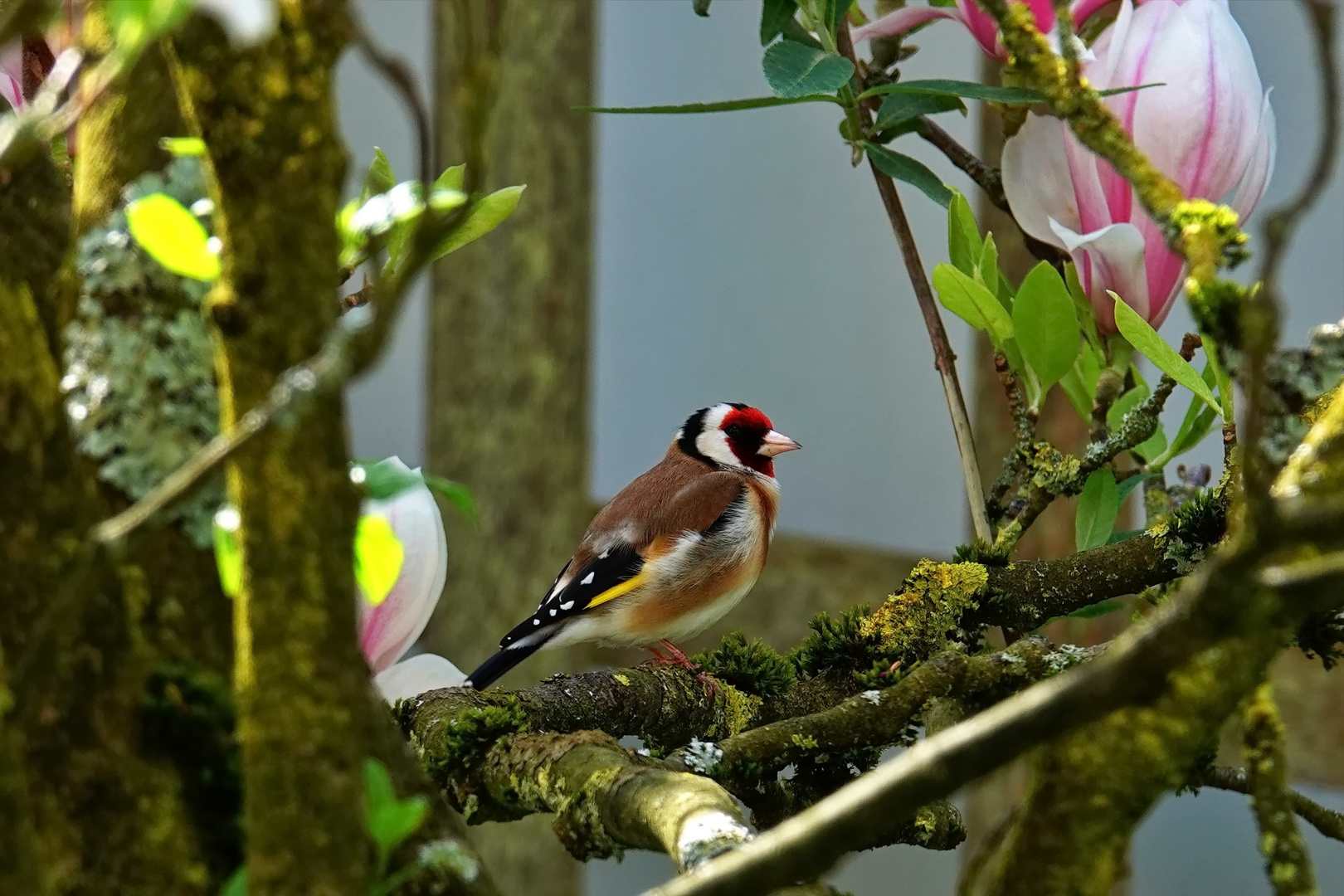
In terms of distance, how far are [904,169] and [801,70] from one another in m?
0.08

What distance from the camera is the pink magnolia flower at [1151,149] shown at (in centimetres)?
55

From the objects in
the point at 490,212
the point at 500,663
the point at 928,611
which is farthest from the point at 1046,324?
the point at 500,663

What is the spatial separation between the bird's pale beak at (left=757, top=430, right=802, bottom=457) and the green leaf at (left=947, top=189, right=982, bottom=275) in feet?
2.81

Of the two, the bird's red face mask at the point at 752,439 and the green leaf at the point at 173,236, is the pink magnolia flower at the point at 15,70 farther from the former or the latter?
the bird's red face mask at the point at 752,439

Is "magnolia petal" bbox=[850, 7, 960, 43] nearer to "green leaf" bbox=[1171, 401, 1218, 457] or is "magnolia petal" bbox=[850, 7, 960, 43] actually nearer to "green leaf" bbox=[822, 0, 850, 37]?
"green leaf" bbox=[822, 0, 850, 37]

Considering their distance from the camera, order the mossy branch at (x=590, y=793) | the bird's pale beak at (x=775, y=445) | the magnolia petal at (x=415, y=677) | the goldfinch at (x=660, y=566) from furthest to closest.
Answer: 1. the bird's pale beak at (x=775, y=445)
2. the goldfinch at (x=660, y=566)
3. the magnolia petal at (x=415, y=677)
4. the mossy branch at (x=590, y=793)

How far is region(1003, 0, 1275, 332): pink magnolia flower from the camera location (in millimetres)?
554

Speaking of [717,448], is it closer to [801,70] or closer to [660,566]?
[660,566]

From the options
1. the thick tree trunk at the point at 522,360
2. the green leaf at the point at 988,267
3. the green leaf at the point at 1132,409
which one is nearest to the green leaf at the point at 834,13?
the green leaf at the point at 988,267

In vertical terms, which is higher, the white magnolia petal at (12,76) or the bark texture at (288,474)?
the white magnolia petal at (12,76)

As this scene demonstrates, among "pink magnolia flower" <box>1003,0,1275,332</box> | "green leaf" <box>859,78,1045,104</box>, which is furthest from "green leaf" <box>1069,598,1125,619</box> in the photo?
"green leaf" <box>859,78,1045,104</box>

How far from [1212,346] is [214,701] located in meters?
0.36

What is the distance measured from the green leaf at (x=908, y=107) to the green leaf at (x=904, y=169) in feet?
0.04

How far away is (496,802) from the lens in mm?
497
